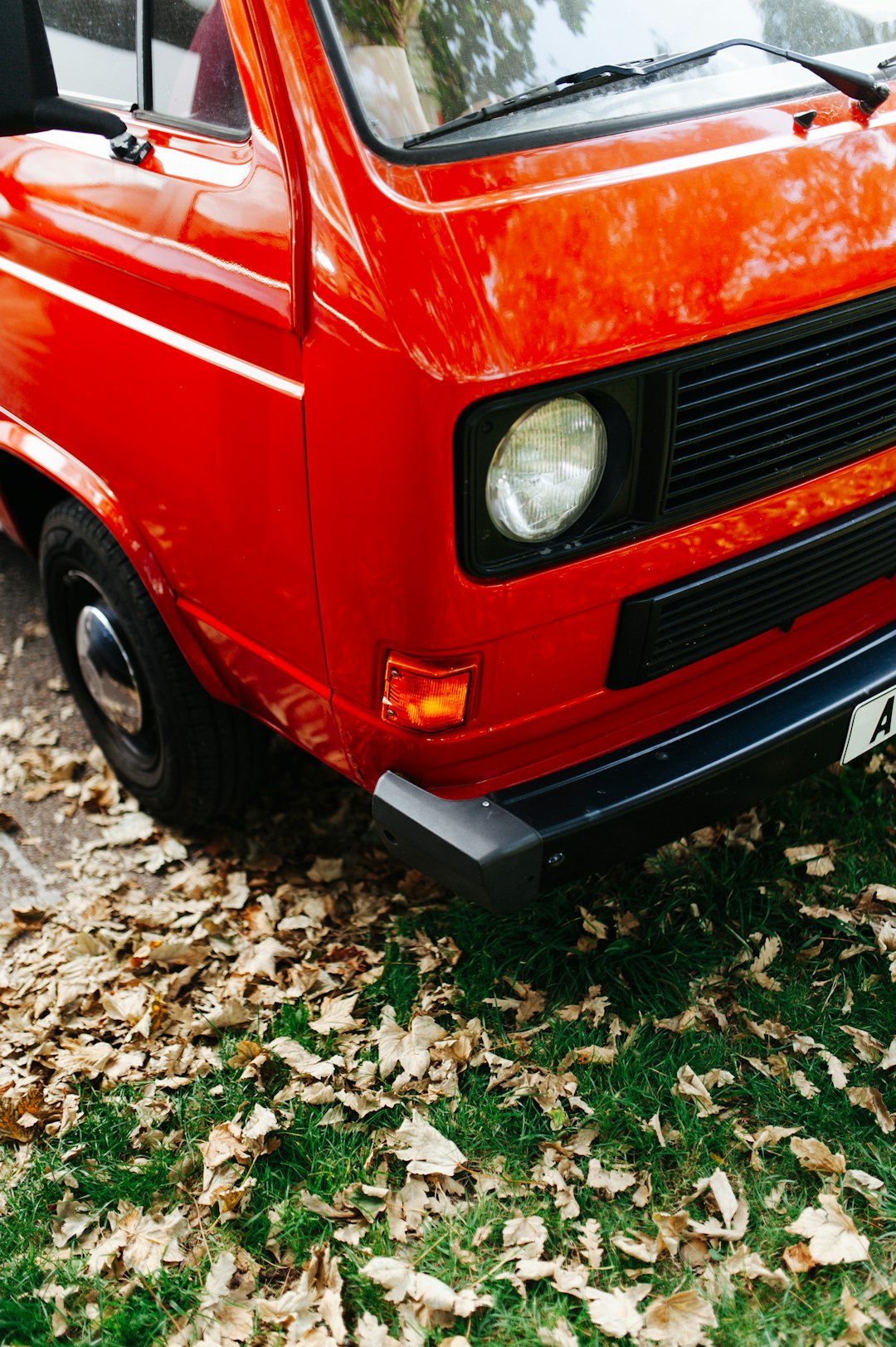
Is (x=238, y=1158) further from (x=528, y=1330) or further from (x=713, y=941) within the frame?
(x=713, y=941)

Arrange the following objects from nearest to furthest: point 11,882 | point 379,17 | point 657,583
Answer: point 379,17 → point 657,583 → point 11,882

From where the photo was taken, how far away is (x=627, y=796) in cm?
204

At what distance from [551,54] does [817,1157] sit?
216 centimetres

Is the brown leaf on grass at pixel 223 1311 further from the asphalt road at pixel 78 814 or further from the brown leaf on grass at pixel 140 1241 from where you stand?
the asphalt road at pixel 78 814

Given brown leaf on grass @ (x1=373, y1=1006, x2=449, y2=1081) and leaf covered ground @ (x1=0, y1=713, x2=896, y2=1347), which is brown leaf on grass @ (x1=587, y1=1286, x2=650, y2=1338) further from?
brown leaf on grass @ (x1=373, y1=1006, x2=449, y2=1081)

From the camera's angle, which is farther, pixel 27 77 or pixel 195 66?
pixel 195 66

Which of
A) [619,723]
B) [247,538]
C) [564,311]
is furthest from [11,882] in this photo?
[564,311]

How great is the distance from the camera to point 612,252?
5.92ft

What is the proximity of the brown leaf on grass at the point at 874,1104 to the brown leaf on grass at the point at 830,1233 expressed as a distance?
0.69 feet

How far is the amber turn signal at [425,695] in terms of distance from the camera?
6.37 feet

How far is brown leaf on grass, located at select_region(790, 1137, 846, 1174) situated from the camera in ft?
7.14

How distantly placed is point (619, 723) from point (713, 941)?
793 mm

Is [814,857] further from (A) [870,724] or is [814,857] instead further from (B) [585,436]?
(B) [585,436]

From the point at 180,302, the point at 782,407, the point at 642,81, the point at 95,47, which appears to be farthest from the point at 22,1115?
the point at 642,81
